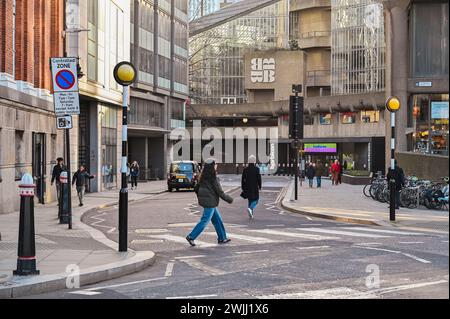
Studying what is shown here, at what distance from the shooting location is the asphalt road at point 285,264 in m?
8.84

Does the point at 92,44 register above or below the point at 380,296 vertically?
above

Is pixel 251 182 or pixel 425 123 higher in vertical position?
pixel 425 123

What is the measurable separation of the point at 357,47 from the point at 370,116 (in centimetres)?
1641

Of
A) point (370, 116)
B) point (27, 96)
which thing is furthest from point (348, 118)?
point (27, 96)

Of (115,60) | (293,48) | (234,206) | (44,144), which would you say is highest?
(293,48)

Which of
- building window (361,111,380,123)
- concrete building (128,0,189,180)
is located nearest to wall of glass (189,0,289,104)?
building window (361,111,380,123)

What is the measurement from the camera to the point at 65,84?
55.7 ft

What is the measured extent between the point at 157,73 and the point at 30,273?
48.9 meters

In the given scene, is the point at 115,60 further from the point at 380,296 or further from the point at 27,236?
the point at 380,296

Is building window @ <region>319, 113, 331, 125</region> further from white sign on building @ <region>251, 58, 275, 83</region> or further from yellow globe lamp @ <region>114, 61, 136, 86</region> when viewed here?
yellow globe lamp @ <region>114, 61, 136, 86</region>

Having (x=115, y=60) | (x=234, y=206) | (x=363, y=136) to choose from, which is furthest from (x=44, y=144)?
(x=363, y=136)

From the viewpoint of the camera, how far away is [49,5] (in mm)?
29625

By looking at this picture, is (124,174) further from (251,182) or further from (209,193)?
(251,182)

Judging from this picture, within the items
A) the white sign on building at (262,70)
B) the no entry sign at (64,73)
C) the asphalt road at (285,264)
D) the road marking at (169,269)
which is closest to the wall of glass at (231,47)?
the white sign on building at (262,70)
